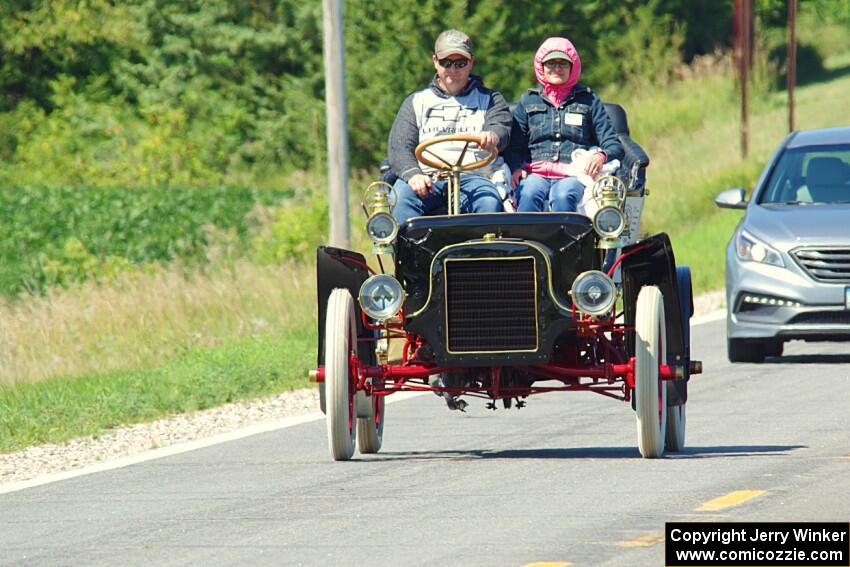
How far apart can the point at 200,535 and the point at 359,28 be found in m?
37.7

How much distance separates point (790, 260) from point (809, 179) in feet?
3.65

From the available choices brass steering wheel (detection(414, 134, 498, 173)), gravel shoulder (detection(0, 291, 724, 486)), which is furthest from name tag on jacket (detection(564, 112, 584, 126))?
gravel shoulder (detection(0, 291, 724, 486))

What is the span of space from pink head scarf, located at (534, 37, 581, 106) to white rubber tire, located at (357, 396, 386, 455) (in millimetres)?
2031

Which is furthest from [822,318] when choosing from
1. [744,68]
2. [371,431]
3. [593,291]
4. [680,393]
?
[744,68]

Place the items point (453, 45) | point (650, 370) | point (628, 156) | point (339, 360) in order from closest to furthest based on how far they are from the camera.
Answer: point (650, 370) → point (339, 360) → point (453, 45) → point (628, 156)

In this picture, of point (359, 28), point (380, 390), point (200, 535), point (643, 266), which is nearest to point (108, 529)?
point (200, 535)

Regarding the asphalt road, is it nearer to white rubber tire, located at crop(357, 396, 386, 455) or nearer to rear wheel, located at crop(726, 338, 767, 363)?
white rubber tire, located at crop(357, 396, 386, 455)

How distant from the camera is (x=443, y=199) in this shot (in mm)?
11219

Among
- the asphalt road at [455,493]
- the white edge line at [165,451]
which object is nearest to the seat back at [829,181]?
the asphalt road at [455,493]

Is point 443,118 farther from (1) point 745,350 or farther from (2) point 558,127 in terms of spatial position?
(1) point 745,350

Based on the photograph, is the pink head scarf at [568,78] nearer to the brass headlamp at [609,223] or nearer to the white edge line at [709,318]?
the brass headlamp at [609,223]

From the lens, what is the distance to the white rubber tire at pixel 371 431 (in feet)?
36.6

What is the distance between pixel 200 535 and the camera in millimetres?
8391

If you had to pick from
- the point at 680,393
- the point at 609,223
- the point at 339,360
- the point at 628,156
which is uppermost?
the point at 628,156
